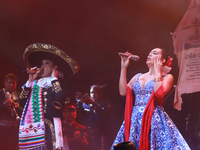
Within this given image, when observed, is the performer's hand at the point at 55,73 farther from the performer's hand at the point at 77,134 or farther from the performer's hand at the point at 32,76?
the performer's hand at the point at 77,134

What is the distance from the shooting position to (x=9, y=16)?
3.24 meters

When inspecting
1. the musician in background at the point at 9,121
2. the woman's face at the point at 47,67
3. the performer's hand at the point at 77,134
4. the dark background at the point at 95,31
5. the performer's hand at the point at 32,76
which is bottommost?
the performer's hand at the point at 77,134

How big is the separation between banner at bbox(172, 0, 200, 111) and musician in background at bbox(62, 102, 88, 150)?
4.69 feet

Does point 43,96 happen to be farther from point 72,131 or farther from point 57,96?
point 72,131

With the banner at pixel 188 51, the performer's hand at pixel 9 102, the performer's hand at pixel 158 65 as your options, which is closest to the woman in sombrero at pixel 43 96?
the performer's hand at pixel 9 102

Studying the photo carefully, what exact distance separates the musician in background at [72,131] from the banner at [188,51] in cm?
143

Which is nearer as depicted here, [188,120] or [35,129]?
[35,129]

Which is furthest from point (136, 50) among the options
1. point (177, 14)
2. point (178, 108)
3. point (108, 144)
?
point (108, 144)

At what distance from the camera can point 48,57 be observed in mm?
2863

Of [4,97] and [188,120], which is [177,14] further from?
[4,97]

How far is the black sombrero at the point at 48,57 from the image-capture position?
278 cm

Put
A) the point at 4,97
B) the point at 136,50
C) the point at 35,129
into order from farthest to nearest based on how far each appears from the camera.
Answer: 1. the point at 136,50
2. the point at 4,97
3. the point at 35,129

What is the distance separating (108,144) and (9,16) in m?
2.48

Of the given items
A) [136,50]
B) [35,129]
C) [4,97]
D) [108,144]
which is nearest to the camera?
[35,129]
